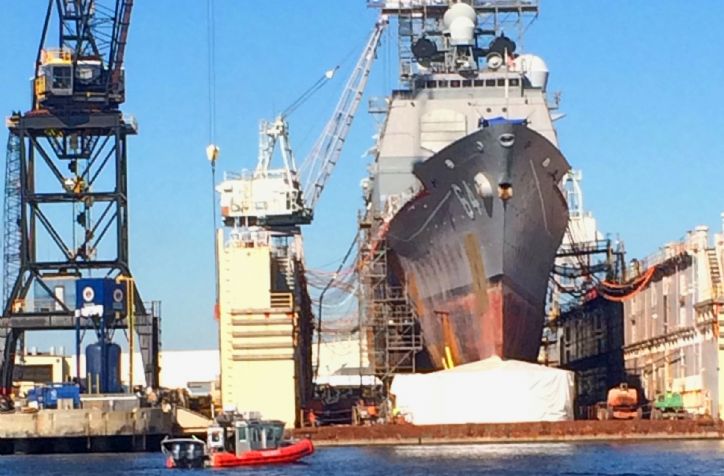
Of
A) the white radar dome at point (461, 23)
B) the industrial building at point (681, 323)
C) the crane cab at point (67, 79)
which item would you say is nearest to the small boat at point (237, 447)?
the industrial building at point (681, 323)

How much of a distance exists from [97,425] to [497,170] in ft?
65.7

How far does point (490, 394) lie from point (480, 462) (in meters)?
8.80

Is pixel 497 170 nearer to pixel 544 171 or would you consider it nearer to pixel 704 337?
pixel 544 171

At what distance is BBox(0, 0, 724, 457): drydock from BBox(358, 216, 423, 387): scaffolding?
0.13 metres

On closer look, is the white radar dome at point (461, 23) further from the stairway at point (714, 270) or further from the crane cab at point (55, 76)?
the crane cab at point (55, 76)

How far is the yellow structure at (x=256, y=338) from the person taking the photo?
220ft

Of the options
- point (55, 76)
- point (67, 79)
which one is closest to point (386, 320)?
point (67, 79)

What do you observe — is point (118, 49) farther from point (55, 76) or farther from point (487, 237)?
point (487, 237)

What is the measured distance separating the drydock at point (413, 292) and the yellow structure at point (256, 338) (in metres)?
0.08

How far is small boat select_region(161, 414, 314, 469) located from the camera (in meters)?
57.4

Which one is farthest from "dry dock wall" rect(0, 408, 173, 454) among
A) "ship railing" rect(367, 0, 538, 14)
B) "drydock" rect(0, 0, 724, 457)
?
"ship railing" rect(367, 0, 538, 14)

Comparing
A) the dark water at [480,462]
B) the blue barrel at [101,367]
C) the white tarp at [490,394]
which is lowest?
the dark water at [480,462]

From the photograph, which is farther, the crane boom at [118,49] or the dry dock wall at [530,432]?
the crane boom at [118,49]

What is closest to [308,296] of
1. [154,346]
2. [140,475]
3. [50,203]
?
[154,346]
